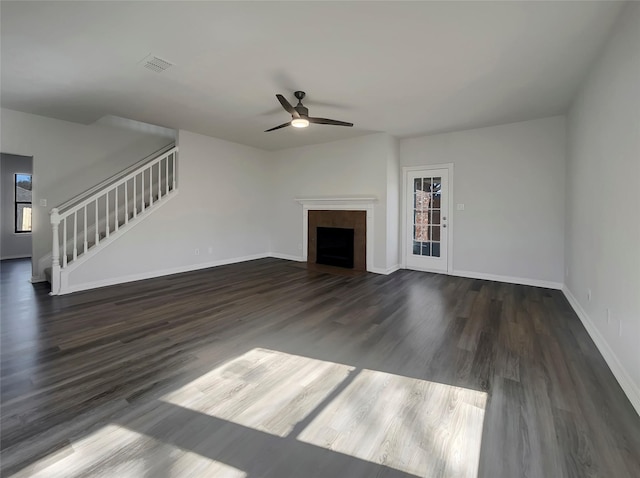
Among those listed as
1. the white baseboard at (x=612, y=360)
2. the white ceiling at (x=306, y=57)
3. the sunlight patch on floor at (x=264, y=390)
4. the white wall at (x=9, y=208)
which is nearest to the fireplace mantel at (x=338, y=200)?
the white ceiling at (x=306, y=57)

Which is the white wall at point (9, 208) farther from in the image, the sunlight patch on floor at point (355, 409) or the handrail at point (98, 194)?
the sunlight patch on floor at point (355, 409)

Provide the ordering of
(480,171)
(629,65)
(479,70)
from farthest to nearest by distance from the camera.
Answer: (480,171) → (479,70) → (629,65)

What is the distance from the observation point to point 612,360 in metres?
2.22

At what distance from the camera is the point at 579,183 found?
3441mm

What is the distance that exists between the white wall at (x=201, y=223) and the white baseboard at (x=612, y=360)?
5965mm

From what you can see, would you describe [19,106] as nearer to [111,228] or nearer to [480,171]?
[111,228]

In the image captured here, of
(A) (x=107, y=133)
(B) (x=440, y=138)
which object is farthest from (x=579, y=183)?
(A) (x=107, y=133)

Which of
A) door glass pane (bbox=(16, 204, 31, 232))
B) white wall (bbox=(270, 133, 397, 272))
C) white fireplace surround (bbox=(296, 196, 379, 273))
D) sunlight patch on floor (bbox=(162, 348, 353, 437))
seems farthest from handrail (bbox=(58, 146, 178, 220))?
door glass pane (bbox=(16, 204, 31, 232))

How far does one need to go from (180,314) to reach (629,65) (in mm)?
4534

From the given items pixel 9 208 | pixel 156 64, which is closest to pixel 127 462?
pixel 156 64

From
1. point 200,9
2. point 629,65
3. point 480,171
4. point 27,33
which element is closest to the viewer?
point 629,65

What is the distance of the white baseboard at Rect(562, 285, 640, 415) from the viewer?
5.97 feet

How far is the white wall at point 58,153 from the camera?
15.3 feet

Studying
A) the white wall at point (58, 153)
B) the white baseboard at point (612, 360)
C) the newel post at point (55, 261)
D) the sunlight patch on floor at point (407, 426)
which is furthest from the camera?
the white wall at point (58, 153)
